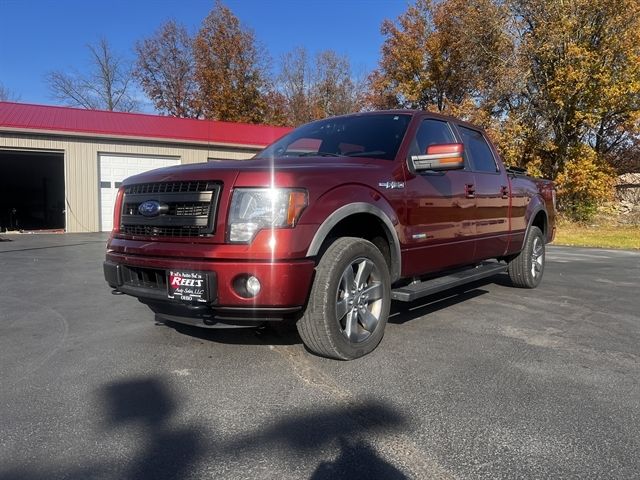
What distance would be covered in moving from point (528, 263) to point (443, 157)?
11.0 ft

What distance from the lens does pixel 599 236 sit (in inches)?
661

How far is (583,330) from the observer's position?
4.75 m

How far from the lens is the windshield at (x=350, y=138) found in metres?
4.44

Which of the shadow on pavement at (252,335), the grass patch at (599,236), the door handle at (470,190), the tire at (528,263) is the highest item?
the door handle at (470,190)

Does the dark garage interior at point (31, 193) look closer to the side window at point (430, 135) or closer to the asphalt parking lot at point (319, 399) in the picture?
the asphalt parking lot at point (319, 399)

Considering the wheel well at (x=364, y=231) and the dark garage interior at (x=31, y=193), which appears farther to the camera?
the dark garage interior at (x=31, y=193)

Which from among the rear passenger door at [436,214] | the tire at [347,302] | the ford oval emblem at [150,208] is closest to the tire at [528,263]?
the rear passenger door at [436,214]

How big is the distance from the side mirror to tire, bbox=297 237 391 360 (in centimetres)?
88

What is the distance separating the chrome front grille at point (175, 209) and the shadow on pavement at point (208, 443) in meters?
1.11

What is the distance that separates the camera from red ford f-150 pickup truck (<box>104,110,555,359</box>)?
10.7ft

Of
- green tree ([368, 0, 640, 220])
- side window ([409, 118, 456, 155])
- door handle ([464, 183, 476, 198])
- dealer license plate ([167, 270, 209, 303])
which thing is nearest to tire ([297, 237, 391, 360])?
dealer license plate ([167, 270, 209, 303])

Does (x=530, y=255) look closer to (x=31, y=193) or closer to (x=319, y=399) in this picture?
(x=319, y=399)

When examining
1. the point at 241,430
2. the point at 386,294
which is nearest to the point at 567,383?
the point at 386,294

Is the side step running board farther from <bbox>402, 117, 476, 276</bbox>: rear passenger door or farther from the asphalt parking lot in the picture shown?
the asphalt parking lot
